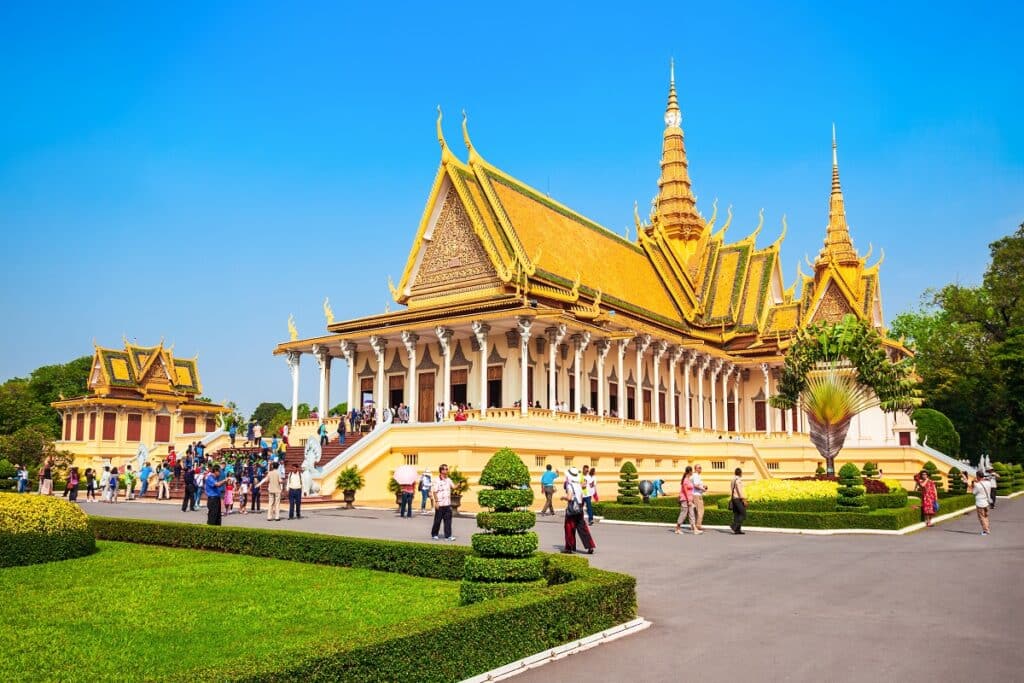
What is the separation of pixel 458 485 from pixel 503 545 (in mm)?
15252

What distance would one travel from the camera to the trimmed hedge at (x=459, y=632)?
612cm

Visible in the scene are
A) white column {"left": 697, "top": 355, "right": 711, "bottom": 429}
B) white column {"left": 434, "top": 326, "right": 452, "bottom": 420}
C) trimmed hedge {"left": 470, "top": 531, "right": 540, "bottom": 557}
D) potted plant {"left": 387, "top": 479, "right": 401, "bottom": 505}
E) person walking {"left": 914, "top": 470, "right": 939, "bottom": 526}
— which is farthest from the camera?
white column {"left": 697, "top": 355, "right": 711, "bottom": 429}

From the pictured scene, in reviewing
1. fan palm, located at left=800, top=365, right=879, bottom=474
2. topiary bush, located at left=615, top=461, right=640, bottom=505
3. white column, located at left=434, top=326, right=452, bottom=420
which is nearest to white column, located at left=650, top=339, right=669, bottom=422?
fan palm, located at left=800, top=365, right=879, bottom=474

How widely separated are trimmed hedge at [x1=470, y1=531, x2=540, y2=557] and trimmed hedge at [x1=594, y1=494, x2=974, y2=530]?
477 inches

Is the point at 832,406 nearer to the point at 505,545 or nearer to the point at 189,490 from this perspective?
the point at 189,490

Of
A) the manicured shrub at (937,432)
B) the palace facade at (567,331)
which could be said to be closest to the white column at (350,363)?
the palace facade at (567,331)

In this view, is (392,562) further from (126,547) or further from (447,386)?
(447,386)

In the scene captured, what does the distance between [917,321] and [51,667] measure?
74935 mm

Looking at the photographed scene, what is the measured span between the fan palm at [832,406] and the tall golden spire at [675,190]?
81.0 feet

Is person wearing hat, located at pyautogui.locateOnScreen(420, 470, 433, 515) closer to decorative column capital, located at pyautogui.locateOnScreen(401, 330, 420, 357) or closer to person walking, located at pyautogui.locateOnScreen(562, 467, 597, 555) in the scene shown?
person walking, located at pyautogui.locateOnScreen(562, 467, 597, 555)

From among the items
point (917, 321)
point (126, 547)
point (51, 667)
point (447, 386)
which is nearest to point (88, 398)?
point (447, 386)

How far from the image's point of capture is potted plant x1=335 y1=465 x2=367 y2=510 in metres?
24.7

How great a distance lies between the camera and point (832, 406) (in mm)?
29422

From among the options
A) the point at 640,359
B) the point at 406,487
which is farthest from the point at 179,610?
the point at 640,359
